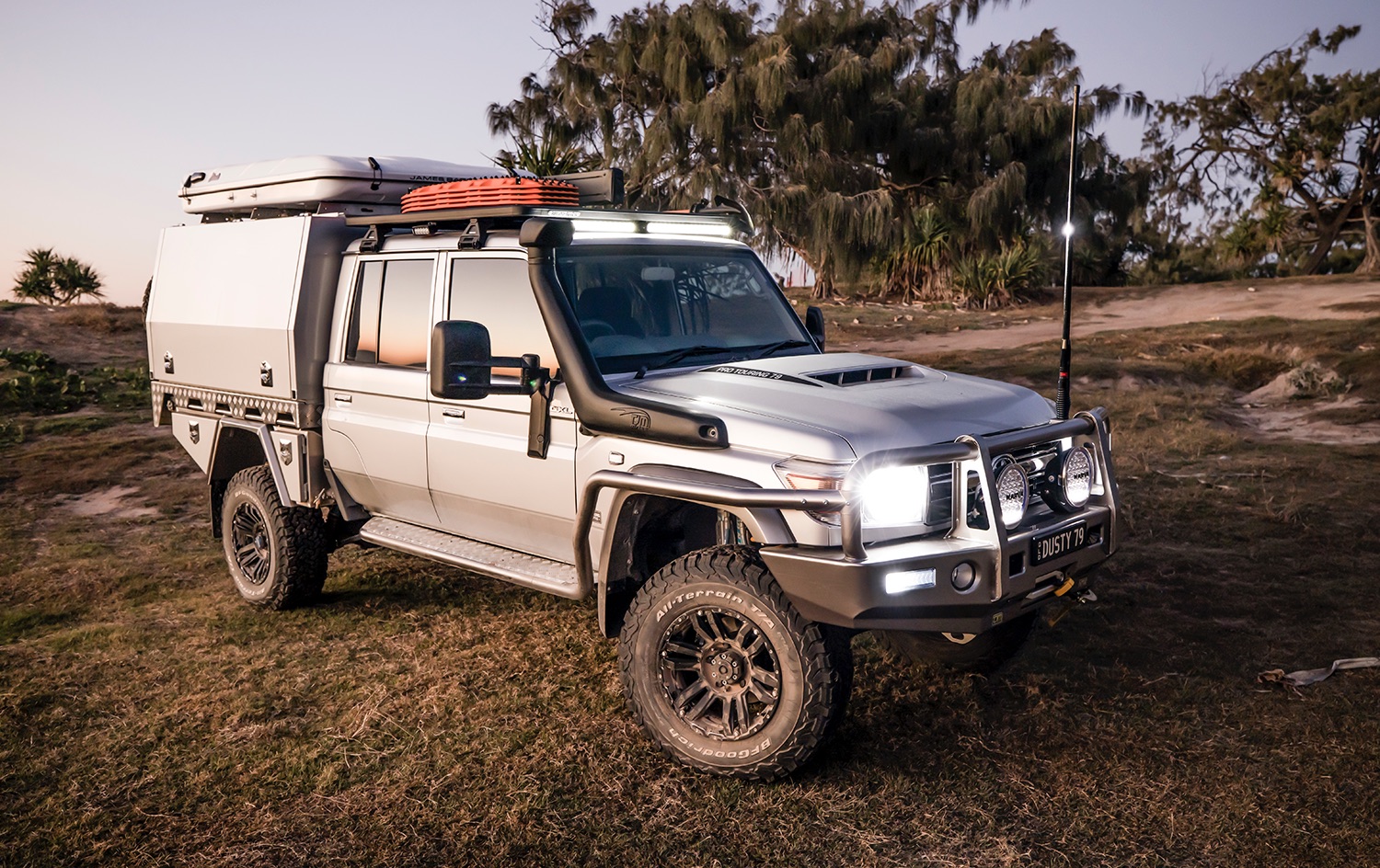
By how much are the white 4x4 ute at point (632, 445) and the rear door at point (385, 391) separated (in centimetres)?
2

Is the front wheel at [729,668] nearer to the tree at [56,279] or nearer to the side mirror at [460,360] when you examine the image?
the side mirror at [460,360]

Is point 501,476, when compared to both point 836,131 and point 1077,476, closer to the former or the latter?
point 1077,476

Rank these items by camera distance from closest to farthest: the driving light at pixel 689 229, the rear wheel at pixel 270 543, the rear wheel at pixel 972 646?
the rear wheel at pixel 972 646
the driving light at pixel 689 229
the rear wheel at pixel 270 543

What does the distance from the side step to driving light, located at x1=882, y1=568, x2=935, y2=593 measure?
1.44 meters

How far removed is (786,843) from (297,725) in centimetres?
229

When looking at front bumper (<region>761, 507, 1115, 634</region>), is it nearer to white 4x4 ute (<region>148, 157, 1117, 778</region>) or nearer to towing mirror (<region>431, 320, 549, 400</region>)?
white 4x4 ute (<region>148, 157, 1117, 778</region>)

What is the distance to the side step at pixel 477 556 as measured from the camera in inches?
191

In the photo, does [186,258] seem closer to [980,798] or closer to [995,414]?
[995,414]

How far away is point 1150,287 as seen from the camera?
28172 mm

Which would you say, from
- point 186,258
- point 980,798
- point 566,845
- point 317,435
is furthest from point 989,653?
point 186,258

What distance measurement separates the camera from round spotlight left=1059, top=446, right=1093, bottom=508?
181 inches

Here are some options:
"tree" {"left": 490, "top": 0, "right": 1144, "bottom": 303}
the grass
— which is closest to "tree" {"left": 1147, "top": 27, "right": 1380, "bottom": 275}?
"tree" {"left": 490, "top": 0, "right": 1144, "bottom": 303}

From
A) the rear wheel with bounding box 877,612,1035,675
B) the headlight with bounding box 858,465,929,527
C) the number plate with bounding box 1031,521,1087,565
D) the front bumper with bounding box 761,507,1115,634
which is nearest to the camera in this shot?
the front bumper with bounding box 761,507,1115,634

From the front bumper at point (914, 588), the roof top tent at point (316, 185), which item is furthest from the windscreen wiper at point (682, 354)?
the roof top tent at point (316, 185)
